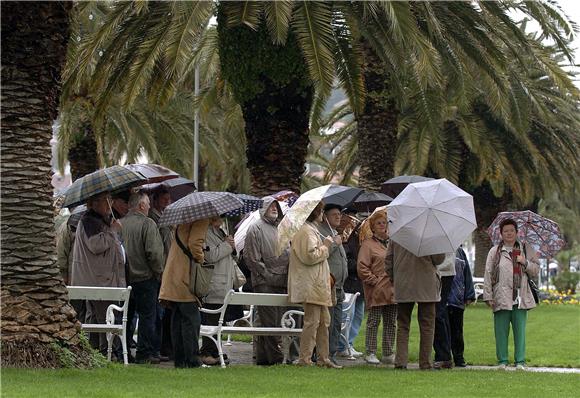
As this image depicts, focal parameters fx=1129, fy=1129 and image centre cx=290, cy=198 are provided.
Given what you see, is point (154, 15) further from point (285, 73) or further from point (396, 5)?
point (396, 5)

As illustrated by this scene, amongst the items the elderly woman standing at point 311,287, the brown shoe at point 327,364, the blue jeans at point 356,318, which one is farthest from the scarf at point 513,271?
the blue jeans at point 356,318

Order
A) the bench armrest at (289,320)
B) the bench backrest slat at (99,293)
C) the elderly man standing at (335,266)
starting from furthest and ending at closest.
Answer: the elderly man standing at (335,266), the bench armrest at (289,320), the bench backrest slat at (99,293)

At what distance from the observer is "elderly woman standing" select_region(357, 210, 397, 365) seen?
1390cm

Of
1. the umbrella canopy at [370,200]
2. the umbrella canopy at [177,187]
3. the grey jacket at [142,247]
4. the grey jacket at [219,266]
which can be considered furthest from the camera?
the umbrella canopy at [370,200]

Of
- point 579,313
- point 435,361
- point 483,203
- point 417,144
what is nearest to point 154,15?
point 435,361

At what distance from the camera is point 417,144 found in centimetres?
2869

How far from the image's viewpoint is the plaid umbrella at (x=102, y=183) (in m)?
12.3

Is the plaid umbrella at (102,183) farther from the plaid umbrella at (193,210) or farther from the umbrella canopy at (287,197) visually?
the umbrella canopy at (287,197)

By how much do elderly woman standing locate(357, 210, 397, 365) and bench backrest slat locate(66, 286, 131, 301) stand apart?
3.26 m

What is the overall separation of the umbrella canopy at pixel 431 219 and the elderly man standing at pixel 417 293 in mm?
339

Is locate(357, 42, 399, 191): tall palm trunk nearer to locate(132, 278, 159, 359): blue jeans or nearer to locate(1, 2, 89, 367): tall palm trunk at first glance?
locate(132, 278, 159, 359): blue jeans

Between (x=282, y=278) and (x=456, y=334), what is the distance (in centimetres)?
249

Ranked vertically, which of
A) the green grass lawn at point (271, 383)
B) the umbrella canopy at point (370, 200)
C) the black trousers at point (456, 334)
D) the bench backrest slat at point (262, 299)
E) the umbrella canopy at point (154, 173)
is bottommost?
the green grass lawn at point (271, 383)

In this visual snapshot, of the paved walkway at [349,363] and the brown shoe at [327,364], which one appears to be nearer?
the brown shoe at [327,364]
